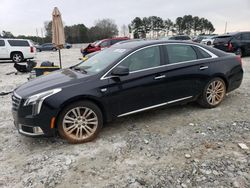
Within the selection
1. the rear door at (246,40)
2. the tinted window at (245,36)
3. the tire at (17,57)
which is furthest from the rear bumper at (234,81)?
the tire at (17,57)

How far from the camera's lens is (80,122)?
342 centimetres

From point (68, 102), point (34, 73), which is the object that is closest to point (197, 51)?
point (68, 102)

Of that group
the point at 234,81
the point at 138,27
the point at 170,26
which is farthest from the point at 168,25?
the point at 234,81

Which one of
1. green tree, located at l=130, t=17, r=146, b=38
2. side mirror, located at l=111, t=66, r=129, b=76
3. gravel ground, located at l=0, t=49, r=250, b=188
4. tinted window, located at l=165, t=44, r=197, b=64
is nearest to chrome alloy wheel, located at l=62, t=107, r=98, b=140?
gravel ground, located at l=0, t=49, r=250, b=188

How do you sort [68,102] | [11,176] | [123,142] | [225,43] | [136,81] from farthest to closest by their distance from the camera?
[225,43]
[136,81]
[123,142]
[68,102]
[11,176]

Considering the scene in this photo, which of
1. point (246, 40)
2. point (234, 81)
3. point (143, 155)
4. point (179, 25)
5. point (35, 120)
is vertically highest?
point (179, 25)

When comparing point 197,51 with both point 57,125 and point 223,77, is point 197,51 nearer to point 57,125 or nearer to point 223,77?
point 223,77

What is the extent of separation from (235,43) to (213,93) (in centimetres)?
1006

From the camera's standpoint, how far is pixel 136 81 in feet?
12.3

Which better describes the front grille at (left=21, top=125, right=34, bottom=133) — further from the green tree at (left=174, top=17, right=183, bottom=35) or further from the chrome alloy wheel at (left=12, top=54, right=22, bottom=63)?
the green tree at (left=174, top=17, right=183, bottom=35)

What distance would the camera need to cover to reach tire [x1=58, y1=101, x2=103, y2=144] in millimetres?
3312

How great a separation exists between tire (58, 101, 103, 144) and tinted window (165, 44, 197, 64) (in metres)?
1.74

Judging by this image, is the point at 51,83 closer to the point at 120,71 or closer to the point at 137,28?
the point at 120,71

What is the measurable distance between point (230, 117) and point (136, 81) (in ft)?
6.53
